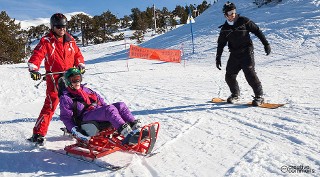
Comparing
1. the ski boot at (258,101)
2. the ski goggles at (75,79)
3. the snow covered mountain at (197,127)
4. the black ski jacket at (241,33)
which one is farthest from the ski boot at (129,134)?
the black ski jacket at (241,33)

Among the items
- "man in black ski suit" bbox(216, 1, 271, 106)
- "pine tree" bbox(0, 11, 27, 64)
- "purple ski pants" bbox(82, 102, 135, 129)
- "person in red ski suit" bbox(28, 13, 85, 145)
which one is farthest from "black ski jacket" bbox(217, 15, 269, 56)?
"pine tree" bbox(0, 11, 27, 64)

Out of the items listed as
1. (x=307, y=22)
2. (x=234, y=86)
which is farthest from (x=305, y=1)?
(x=234, y=86)

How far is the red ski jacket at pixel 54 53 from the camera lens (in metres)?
4.95

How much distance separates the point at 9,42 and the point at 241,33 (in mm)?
34960

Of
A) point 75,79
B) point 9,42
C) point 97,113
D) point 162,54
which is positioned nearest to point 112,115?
point 97,113

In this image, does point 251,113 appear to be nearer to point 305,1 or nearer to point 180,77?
point 180,77

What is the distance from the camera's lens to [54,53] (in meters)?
5.14

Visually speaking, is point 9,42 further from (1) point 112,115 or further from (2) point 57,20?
(1) point 112,115

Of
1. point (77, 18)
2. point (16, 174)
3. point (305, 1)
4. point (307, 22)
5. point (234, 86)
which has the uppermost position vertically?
point (77, 18)

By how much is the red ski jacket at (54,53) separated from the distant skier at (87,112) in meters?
0.77

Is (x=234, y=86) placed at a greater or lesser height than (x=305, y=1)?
lesser

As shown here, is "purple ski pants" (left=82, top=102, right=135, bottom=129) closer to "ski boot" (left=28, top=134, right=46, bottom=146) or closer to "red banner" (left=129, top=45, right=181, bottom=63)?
"ski boot" (left=28, top=134, right=46, bottom=146)

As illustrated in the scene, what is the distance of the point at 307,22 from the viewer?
17.1m

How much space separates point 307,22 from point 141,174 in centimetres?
1595
